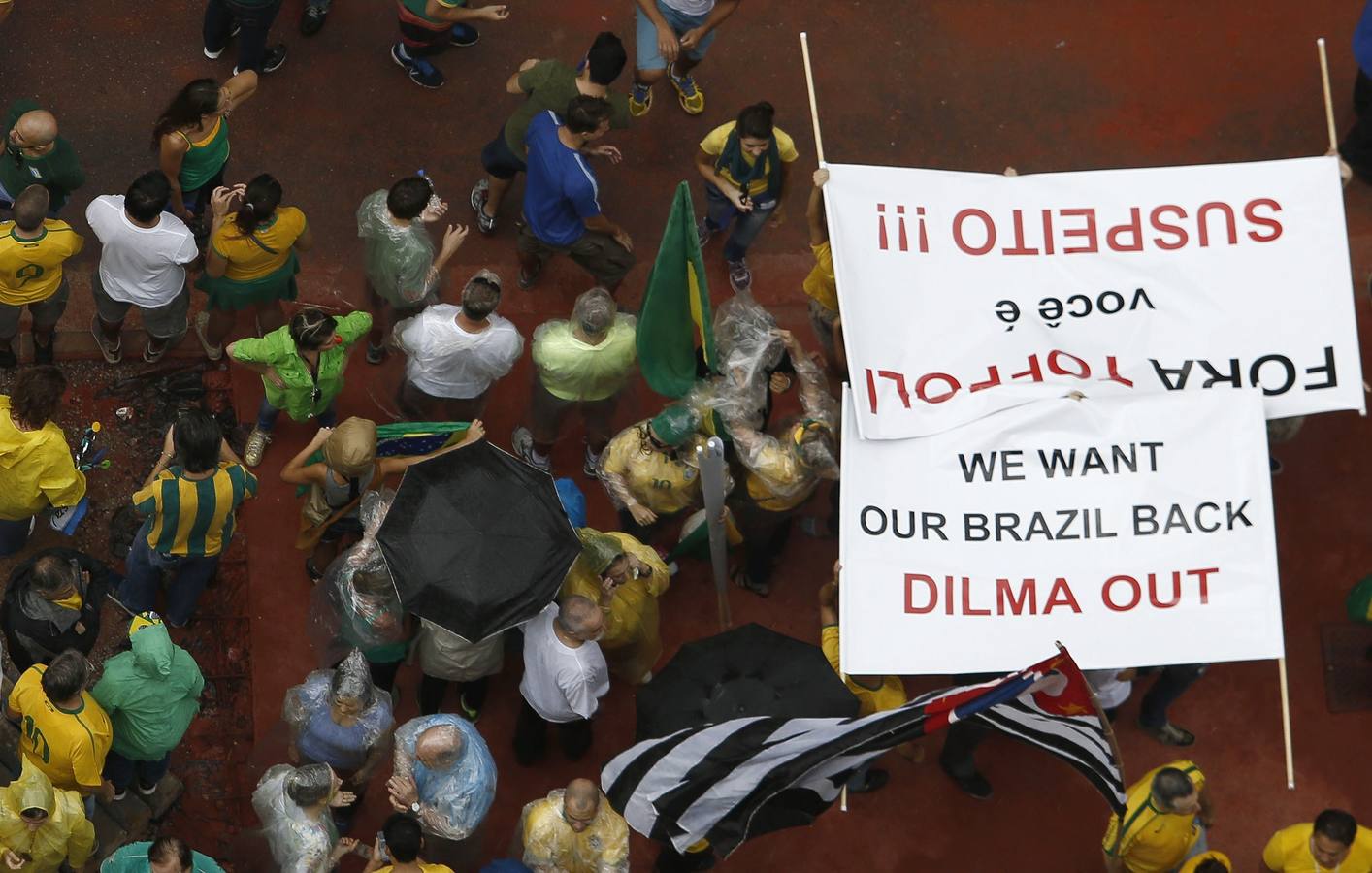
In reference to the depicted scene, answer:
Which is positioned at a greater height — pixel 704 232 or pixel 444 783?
pixel 704 232

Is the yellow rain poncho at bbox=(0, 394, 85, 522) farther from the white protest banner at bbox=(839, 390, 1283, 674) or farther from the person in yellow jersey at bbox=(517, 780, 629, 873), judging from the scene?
the white protest banner at bbox=(839, 390, 1283, 674)

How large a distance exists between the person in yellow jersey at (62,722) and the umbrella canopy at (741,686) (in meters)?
2.52

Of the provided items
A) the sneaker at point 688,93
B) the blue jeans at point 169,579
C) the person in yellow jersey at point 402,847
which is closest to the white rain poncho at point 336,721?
the person in yellow jersey at point 402,847

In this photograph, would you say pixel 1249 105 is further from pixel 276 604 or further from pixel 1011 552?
A: pixel 276 604

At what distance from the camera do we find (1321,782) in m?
9.34

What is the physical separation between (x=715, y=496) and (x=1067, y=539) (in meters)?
1.77

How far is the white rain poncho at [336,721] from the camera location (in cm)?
777

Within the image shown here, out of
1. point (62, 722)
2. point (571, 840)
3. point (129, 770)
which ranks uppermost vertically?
point (62, 722)

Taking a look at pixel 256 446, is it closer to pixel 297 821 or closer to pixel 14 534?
pixel 14 534

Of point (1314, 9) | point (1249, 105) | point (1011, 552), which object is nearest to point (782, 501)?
point (1011, 552)

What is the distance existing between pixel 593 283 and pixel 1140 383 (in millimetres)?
4049

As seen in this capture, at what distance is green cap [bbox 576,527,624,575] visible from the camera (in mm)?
8156

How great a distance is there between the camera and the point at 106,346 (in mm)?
9867

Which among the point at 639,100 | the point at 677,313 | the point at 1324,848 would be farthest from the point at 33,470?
the point at 1324,848
